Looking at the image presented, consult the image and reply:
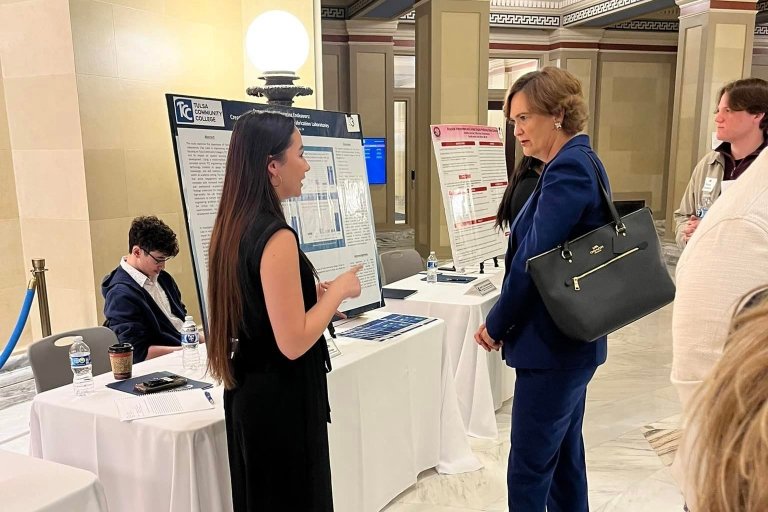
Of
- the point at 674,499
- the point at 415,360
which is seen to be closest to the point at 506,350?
the point at 415,360

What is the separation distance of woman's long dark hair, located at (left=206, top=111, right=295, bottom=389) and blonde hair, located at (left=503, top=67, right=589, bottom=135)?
742 millimetres

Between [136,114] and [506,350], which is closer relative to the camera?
[506,350]

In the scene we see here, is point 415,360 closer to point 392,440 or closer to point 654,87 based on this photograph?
point 392,440

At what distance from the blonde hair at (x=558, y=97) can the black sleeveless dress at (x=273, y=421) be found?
32.7 inches

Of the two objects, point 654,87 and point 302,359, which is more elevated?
point 654,87

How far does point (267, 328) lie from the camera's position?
1.59m

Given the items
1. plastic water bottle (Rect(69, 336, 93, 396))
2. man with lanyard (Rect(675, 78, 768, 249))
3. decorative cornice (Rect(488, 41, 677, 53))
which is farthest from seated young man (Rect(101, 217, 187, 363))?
decorative cornice (Rect(488, 41, 677, 53))

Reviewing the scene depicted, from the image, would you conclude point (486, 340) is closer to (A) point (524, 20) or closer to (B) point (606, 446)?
(B) point (606, 446)

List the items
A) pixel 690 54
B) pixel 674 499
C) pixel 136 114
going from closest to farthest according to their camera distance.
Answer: pixel 674 499, pixel 136 114, pixel 690 54

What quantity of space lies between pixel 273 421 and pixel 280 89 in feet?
6.53

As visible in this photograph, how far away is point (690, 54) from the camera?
7871 millimetres

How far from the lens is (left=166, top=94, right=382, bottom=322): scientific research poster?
2.00 metres

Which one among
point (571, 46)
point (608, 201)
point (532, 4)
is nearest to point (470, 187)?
point (608, 201)

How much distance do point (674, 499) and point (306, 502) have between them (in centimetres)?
180
